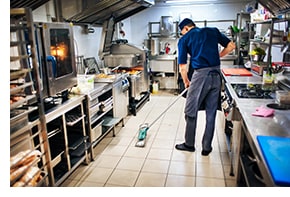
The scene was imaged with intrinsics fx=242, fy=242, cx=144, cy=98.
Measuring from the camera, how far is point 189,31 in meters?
2.68

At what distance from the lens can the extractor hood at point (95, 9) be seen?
3391 millimetres

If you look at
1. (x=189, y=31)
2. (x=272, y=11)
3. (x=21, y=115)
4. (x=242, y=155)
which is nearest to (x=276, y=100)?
(x=242, y=155)

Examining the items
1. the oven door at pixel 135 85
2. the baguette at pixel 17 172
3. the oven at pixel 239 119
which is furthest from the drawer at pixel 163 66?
the baguette at pixel 17 172

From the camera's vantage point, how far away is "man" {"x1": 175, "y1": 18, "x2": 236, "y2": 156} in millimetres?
2619

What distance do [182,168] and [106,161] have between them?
0.85 meters

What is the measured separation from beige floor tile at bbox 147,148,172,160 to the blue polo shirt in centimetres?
106

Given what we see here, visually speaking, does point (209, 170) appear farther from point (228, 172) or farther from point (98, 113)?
point (98, 113)

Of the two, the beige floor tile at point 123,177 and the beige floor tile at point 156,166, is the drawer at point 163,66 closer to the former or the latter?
the beige floor tile at point 156,166

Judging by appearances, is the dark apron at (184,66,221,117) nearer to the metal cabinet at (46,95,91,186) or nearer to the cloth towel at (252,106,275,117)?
the cloth towel at (252,106,275,117)

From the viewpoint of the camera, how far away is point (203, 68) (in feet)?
8.68

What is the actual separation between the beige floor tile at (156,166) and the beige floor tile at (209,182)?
1.16 ft

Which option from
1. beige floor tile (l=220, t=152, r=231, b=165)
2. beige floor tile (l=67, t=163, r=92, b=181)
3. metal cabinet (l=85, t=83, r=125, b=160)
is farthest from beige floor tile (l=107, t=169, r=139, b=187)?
beige floor tile (l=220, t=152, r=231, b=165)

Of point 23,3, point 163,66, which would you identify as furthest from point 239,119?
point 163,66
